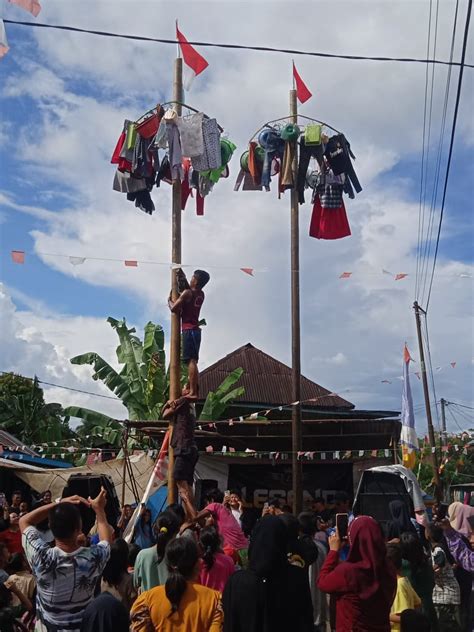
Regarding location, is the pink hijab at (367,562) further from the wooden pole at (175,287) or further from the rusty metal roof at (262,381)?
the rusty metal roof at (262,381)

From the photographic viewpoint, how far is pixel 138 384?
61.4 ft

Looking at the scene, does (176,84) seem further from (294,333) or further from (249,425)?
(249,425)

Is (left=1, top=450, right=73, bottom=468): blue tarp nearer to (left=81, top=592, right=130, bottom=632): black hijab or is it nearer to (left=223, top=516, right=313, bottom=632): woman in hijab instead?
(left=81, top=592, right=130, bottom=632): black hijab

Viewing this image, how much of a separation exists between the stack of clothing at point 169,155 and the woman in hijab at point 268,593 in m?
6.48

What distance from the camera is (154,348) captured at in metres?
19.4

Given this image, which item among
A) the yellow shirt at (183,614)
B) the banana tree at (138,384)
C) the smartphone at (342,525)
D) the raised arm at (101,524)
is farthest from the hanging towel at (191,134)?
the banana tree at (138,384)

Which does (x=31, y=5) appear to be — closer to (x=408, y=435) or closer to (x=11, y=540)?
(x=11, y=540)

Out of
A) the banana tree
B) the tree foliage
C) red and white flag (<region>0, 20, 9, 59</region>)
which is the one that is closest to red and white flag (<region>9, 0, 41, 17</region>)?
red and white flag (<region>0, 20, 9, 59</region>)

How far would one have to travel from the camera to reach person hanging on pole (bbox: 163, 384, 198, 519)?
26.3 ft

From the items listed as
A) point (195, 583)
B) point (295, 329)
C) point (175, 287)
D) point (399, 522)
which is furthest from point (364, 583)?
point (295, 329)

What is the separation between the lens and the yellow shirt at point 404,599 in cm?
489

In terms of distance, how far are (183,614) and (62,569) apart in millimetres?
704

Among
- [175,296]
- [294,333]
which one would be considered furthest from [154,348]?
[175,296]

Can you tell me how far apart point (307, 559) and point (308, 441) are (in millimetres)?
11176
